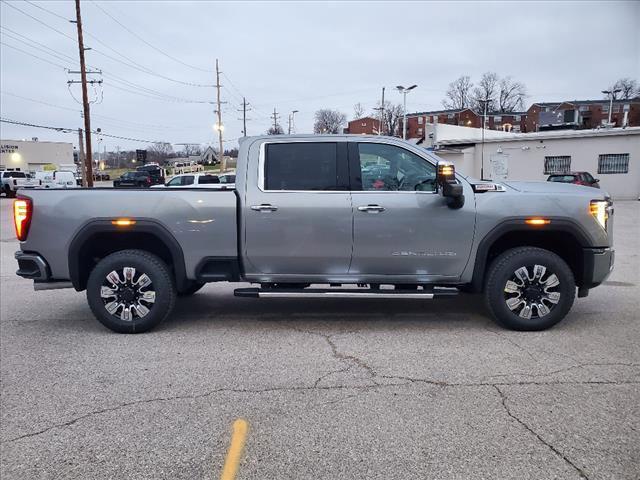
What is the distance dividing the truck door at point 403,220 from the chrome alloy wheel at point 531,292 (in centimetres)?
56

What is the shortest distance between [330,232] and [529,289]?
211 cm

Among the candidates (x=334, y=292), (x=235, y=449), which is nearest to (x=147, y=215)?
(x=334, y=292)

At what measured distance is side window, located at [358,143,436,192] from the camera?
506 cm

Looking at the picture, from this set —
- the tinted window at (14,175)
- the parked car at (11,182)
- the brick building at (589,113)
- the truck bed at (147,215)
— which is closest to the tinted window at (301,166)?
the truck bed at (147,215)

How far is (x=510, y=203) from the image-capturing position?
498 centimetres

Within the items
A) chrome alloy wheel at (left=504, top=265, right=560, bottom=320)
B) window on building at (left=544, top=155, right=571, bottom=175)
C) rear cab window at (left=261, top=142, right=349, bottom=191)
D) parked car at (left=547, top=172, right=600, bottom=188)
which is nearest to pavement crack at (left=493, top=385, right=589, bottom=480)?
chrome alloy wheel at (left=504, top=265, right=560, bottom=320)

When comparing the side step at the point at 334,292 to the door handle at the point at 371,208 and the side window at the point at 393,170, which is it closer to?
the door handle at the point at 371,208

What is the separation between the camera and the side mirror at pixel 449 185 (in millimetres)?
4696

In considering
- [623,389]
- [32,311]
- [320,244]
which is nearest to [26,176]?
[32,311]

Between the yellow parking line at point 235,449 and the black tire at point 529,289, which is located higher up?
the black tire at point 529,289

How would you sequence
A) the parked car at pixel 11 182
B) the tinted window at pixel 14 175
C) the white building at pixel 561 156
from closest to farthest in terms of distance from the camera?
the white building at pixel 561 156, the parked car at pixel 11 182, the tinted window at pixel 14 175

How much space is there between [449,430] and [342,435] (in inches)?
27.1

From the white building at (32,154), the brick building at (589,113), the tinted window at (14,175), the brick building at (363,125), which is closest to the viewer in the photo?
the tinted window at (14,175)

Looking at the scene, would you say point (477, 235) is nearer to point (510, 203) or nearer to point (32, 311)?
point (510, 203)
